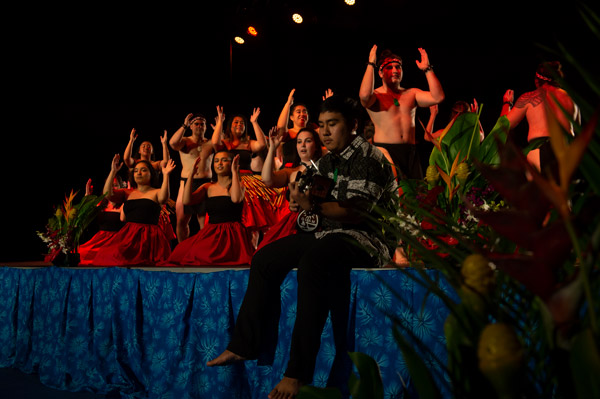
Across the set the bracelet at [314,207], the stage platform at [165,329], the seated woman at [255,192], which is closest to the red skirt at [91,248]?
→ the stage platform at [165,329]

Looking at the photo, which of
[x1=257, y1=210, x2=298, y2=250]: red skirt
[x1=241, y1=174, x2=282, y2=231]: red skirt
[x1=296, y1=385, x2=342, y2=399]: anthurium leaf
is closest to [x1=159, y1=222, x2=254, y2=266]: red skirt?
[x1=241, y1=174, x2=282, y2=231]: red skirt

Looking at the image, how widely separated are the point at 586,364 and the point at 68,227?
385 centimetres

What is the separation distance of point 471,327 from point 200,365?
6.56ft

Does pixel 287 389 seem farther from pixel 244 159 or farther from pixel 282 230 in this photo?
pixel 244 159

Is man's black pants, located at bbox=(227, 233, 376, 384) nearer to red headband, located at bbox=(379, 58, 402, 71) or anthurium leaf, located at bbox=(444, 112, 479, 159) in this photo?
anthurium leaf, located at bbox=(444, 112, 479, 159)

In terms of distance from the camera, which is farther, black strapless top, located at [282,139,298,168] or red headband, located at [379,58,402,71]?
black strapless top, located at [282,139,298,168]

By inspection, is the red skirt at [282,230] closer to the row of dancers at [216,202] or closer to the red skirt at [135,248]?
the row of dancers at [216,202]

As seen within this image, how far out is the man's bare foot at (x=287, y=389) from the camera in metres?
1.67

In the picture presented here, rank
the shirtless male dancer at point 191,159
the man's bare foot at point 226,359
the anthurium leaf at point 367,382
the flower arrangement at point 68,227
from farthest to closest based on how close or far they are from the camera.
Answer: the shirtless male dancer at point 191,159 → the flower arrangement at point 68,227 → the man's bare foot at point 226,359 → the anthurium leaf at point 367,382

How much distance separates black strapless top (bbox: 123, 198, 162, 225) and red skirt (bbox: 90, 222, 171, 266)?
1.7 inches

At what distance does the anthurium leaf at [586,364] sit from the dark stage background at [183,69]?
442 centimetres

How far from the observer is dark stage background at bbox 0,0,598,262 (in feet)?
15.7

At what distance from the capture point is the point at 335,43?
564 cm

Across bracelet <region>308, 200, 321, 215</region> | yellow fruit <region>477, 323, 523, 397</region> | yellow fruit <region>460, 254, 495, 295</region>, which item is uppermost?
bracelet <region>308, 200, 321, 215</region>
